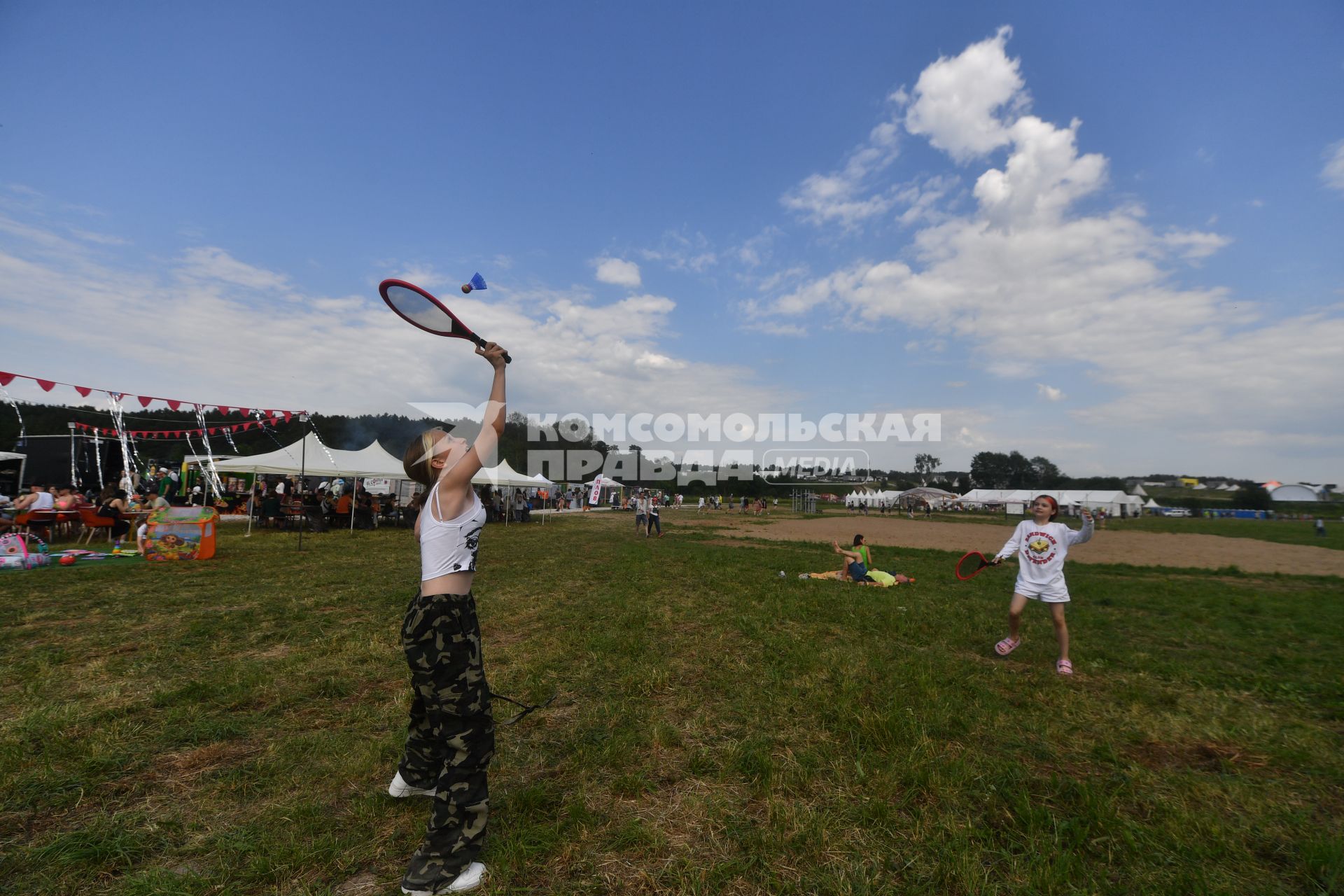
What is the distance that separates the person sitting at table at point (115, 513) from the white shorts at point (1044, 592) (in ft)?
60.5

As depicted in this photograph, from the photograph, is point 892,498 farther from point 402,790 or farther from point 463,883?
point 463,883

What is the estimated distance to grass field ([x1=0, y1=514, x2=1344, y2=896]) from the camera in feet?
8.53

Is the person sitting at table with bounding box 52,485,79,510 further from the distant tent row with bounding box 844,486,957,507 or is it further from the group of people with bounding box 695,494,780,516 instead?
the distant tent row with bounding box 844,486,957,507

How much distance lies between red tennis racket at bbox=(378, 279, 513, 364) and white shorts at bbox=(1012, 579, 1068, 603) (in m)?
5.84

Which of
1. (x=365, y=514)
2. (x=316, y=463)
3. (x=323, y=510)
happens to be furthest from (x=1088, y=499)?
(x=316, y=463)

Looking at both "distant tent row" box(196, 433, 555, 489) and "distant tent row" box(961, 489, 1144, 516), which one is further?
"distant tent row" box(961, 489, 1144, 516)

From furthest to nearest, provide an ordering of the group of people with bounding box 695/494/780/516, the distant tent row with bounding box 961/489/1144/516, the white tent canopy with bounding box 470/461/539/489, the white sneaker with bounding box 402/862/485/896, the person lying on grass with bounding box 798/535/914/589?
1. the distant tent row with bounding box 961/489/1144/516
2. the group of people with bounding box 695/494/780/516
3. the white tent canopy with bounding box 470/461/539/489
4. the person lying on grass with bounding box 798/535/914/589
5. the white sneaker with bounding box 402/862/485/896

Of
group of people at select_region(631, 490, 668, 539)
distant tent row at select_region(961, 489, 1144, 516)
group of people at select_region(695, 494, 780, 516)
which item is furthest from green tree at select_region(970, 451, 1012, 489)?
group of people at select_region(631, 490, 668, 539)

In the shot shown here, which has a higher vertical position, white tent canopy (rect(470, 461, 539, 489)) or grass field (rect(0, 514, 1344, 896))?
white tent canopy (rect(470, 461, 539, 489))

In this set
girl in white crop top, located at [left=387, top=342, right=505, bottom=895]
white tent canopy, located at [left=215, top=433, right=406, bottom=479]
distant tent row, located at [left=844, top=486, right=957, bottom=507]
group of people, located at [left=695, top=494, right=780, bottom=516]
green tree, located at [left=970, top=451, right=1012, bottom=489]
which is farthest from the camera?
green tree, located at [left=970, top=451, right=1012, bottom=489]

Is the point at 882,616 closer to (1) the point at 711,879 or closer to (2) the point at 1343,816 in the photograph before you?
(2) the point at 1343,816

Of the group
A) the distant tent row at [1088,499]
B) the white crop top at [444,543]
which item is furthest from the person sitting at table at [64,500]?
the distant tent row at [1088,499]

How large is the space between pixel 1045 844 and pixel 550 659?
4246mm

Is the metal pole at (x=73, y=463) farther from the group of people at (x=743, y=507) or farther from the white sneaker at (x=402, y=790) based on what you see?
the group of people at (x=743, y=507)
